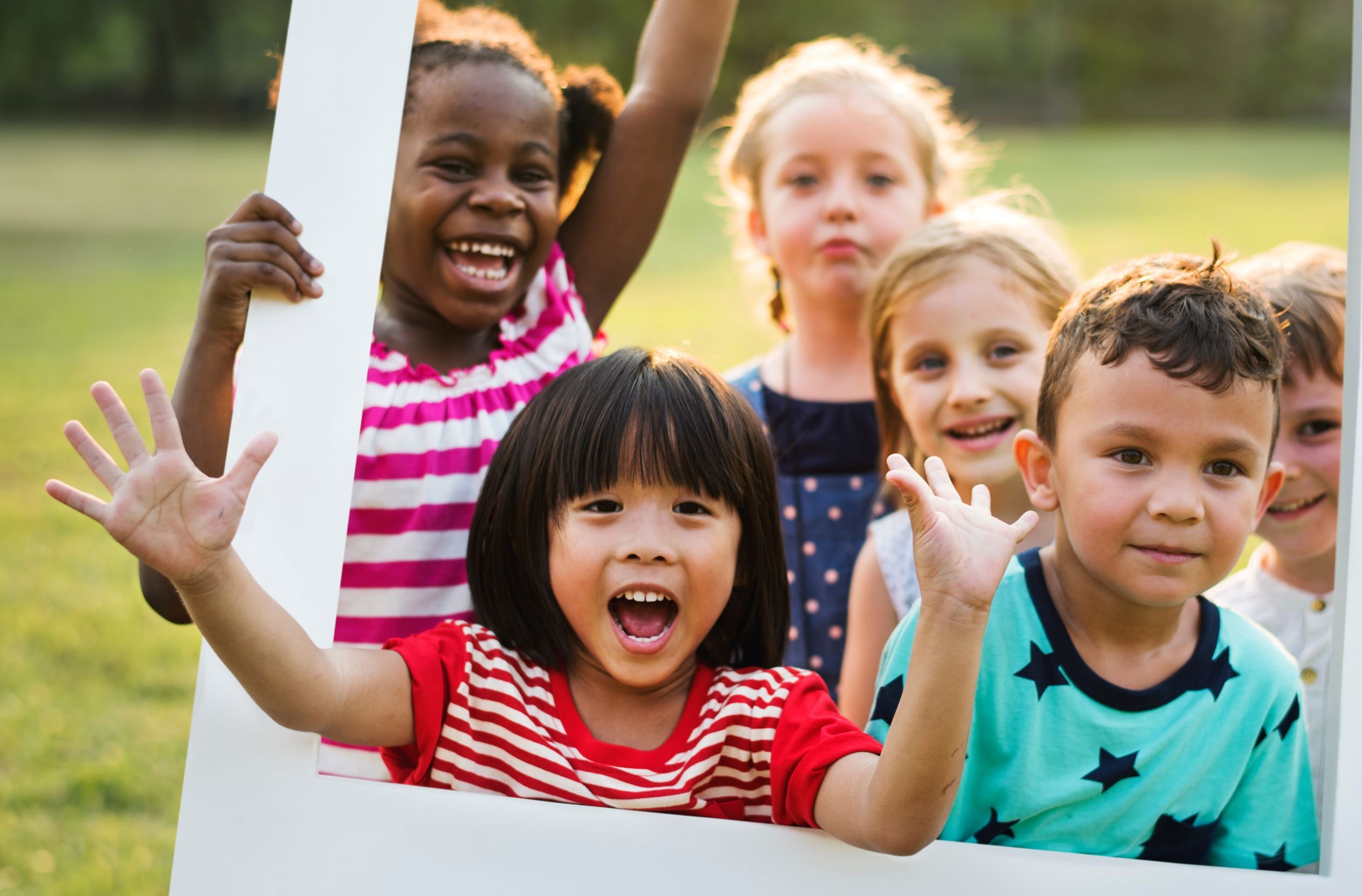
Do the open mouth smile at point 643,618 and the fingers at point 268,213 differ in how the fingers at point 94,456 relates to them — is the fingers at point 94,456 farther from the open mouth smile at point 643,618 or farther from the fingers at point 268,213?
the open mouth smile at point 643,618

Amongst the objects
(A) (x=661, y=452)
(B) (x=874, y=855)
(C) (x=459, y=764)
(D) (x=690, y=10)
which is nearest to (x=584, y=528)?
(A) (x=661, y=452)

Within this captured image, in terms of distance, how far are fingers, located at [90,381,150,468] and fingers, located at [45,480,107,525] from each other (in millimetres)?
53

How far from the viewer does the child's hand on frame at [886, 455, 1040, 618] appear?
1233mm

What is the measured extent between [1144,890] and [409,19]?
1356 millimetres

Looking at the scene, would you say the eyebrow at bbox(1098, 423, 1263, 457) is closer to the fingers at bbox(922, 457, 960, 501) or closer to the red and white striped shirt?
the fingers at bbox(922, 457, 960, 501)

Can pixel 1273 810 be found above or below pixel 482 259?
below

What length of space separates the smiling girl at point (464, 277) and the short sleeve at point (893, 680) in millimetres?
676

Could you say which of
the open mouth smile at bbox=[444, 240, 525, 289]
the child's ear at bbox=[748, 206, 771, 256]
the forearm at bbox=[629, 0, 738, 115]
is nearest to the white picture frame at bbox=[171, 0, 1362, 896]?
the open mouth smile at bbox=[444, 240, 525, 289]

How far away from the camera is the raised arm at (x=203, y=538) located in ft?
4.06

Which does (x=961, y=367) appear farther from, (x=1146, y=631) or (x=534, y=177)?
(x=534, y=177)

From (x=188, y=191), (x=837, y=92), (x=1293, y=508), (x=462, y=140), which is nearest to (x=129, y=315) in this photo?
(x=188, y=191)

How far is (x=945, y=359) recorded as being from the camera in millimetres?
2203

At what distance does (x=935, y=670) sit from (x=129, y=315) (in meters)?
10.2

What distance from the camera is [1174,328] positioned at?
1.46 metres
